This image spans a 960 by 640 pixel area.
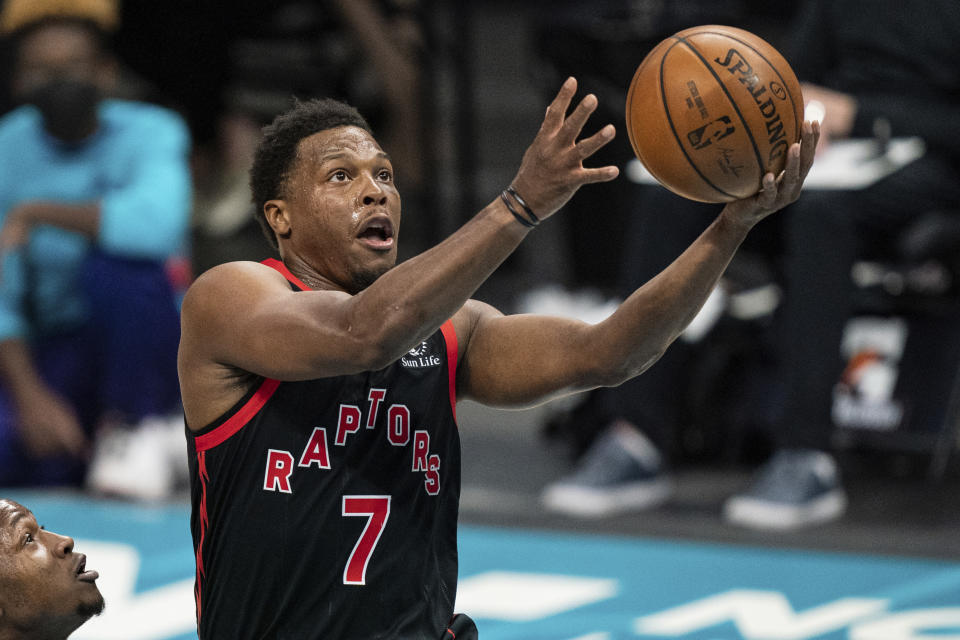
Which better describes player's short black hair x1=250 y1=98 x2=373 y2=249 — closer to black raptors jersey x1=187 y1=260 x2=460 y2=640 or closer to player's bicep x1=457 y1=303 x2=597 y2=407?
black raptors jersey x1=187 y1=260 x2=460 y2=640

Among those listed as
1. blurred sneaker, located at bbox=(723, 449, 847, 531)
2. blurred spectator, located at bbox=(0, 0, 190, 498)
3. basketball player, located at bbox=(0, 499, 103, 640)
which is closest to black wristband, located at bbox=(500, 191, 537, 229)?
basketball player, located at bbox=(0, 499, 103, 640)

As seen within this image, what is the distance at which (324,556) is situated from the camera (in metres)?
2.52

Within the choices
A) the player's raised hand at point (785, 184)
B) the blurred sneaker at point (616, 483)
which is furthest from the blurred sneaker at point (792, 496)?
the player's raised hand at point (785, 184)

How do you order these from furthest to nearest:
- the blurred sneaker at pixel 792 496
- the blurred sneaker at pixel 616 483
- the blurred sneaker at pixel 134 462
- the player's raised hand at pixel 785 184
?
1. the blurred sneaker at pixel 134 462
2. the blurred sneaker at pixel 616 483
3. the blurred sneaker at pixel 792 496
4. the player's raised hand at pixel 785 184

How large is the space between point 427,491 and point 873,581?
1983 millimetres

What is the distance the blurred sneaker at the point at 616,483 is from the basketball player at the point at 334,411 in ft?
7.14

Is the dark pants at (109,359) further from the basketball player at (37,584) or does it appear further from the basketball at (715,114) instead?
the basketball at (715,114)

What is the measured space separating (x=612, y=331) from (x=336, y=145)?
61 cm

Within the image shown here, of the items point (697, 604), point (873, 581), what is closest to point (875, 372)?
point (873, 581)

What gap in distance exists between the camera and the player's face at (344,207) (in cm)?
254

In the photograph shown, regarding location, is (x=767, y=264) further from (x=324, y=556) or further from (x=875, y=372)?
(x=324, y=556)

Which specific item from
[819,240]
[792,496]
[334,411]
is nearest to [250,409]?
[334,411]

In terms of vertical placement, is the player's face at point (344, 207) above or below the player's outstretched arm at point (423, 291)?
above

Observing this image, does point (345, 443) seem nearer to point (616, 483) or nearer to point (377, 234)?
point (377, 234)
